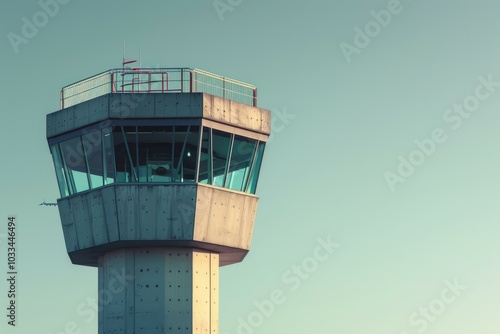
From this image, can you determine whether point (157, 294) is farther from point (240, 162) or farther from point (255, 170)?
point (255, 170)

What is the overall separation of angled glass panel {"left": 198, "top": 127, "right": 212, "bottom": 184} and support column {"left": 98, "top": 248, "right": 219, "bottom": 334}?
116 inches

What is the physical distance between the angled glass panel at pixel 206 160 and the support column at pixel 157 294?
2.94 m

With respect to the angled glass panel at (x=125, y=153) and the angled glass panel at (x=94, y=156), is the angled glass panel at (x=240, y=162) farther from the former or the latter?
the angled glass panel at (x=94, y=156)

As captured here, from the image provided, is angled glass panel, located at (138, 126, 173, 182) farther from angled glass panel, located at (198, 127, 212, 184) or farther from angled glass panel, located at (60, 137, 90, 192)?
angled glass panel, located at (60, 137, 90, 192)

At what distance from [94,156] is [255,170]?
6.79m

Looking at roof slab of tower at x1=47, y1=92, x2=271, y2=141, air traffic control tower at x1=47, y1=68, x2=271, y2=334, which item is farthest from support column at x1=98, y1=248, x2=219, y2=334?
roof slab of tower at x1=47, y1=92, x2=271, y2=141

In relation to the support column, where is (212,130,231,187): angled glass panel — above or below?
above

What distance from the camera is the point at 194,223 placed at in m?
68.6

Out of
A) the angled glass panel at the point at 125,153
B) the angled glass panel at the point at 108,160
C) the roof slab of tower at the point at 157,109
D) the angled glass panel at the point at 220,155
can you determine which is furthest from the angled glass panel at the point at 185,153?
the angled glass panel at the point at 108,160

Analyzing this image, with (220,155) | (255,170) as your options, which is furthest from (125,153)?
(255,170)

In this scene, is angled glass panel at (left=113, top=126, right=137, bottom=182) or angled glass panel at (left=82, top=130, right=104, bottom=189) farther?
angled glass panel at (left=82, top=130, right=104, bottom=189)

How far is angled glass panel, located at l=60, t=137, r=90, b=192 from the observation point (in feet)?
231

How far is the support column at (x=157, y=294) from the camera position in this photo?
68.6 m

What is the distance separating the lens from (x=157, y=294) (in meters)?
68.7
